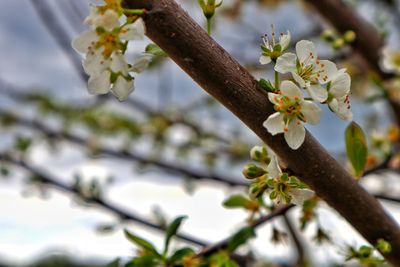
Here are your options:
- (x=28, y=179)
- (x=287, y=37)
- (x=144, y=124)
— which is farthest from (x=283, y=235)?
(x=144, y=124)

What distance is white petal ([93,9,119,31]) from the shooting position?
512 mm

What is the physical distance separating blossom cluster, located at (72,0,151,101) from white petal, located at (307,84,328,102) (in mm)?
195

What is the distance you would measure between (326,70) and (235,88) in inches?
6.2

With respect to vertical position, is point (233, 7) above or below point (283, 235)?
above

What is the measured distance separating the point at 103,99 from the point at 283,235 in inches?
69.9

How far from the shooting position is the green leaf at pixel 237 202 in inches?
36.1

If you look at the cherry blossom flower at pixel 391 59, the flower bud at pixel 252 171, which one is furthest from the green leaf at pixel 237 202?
the cherry blossom flower at pixel 391 59

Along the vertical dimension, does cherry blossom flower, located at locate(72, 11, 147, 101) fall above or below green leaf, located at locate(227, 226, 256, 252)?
above

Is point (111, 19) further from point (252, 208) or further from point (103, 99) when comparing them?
point (103, 99)

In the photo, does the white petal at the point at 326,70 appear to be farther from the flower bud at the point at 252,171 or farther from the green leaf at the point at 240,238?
the green leaf at the point at 240,238

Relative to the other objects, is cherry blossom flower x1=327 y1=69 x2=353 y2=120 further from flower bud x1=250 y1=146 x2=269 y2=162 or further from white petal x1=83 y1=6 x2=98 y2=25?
white petal x1=83 y1=6 x2=98 y2=25

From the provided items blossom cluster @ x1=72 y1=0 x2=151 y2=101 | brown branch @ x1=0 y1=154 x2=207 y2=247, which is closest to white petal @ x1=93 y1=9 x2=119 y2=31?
blossom cluster @ x1=72 y1=0 x2=151 y2=101

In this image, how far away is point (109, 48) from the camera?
54 cm

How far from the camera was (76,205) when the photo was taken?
1.77 m
